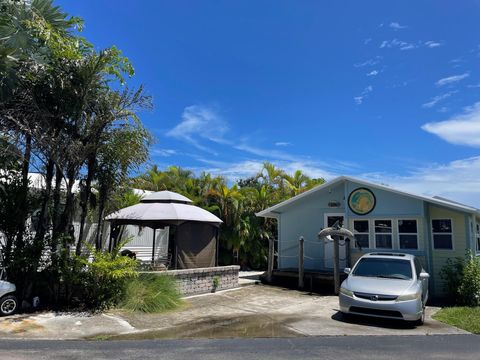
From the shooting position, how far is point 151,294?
35.9 ft

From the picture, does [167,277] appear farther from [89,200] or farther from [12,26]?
[12,26]

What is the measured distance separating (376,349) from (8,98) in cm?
999

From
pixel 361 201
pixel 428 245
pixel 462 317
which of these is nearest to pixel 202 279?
pixel 361 201

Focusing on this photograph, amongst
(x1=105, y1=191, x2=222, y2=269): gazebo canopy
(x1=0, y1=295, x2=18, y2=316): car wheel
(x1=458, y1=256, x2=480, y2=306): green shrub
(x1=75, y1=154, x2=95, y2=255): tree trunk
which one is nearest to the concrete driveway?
(x1=0, y1=295, x2=18, y2=316): car wheel

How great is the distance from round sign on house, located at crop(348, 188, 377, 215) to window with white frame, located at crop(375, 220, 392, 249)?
0.70m

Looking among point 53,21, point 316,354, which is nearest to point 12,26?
point 53,21

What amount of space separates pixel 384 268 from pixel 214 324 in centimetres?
483

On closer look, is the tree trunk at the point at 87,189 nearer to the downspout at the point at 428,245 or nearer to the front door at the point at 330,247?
the front door at the point at 330,247

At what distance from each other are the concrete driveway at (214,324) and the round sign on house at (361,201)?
488 centimetres

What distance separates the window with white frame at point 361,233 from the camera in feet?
53.5

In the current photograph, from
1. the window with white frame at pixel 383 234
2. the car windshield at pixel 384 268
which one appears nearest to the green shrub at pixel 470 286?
the car windshield at pixel 384 268

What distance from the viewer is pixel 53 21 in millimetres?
10930

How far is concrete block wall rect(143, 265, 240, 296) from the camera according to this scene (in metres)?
12.9

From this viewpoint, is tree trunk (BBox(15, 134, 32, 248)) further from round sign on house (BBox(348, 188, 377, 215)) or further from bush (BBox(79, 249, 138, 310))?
round sign on house (BBox(348, 188, 377, 215))
